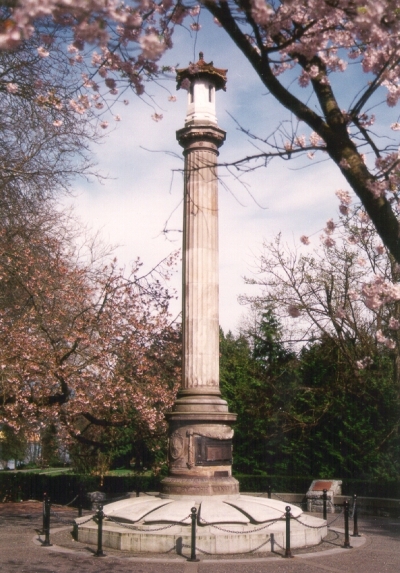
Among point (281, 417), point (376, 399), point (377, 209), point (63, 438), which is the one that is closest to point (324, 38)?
point (377, 209)

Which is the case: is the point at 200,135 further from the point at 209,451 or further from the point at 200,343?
the point at 209,451

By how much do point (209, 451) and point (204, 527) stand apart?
2328 mm

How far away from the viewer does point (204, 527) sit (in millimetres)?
12477

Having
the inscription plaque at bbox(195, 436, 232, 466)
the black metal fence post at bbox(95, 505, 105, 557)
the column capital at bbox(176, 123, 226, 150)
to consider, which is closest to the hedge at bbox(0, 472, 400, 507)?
the inscription plaque at bbox(195, 436, 232, 466)

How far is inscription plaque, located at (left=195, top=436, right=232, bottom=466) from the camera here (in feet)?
47.7

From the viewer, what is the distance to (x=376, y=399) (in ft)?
82.4

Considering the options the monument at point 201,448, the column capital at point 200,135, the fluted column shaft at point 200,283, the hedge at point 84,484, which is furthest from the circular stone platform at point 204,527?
the hedge at point 84,484

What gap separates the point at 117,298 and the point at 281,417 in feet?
41.5

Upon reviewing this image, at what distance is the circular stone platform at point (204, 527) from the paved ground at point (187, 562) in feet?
0.83

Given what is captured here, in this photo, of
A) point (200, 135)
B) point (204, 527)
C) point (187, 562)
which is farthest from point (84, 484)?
point (200, 135)

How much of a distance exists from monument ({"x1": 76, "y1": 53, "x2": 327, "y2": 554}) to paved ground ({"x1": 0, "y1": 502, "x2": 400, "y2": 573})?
368 millimetres

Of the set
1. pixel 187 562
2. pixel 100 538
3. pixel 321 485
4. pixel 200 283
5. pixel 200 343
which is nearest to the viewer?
pixel 187 562

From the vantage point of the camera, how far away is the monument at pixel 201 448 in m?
12.5

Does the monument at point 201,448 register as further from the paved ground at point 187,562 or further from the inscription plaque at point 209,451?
the paved ground at point 187,562
